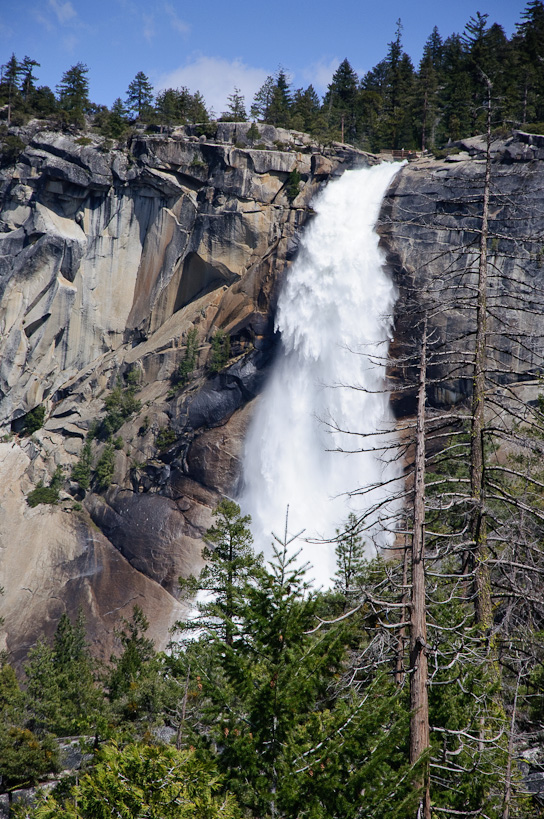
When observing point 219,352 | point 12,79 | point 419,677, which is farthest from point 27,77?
point 419,677

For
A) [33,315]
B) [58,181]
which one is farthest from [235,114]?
[33,315]

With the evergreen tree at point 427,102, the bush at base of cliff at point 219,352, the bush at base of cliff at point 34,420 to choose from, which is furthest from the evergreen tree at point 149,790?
the evergreen tree at point 427,102

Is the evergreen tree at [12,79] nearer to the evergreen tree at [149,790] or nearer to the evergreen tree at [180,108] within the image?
the evergreen tree at [180,108]

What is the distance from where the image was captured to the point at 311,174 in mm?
61938

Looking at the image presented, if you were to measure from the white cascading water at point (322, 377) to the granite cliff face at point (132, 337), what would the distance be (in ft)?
6.02

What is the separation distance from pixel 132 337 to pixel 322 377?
2041 centimetres

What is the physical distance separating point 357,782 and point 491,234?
8.54 m

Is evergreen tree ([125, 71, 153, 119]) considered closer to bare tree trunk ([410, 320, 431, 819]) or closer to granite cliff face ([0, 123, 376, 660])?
granite cliff face ([0, 123, 376, 660])

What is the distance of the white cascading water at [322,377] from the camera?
54.4 meters

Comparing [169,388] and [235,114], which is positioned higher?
[235,114]

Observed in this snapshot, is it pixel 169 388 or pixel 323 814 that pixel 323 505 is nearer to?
pixel 169 388

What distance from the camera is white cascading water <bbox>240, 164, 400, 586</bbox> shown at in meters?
54.4

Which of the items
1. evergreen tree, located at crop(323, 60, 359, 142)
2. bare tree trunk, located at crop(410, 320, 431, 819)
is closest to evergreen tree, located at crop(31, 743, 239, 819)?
bare tree trunk, located at crop(410, 320, 431, 819)

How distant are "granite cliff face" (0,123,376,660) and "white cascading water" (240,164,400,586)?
1.83 metres
